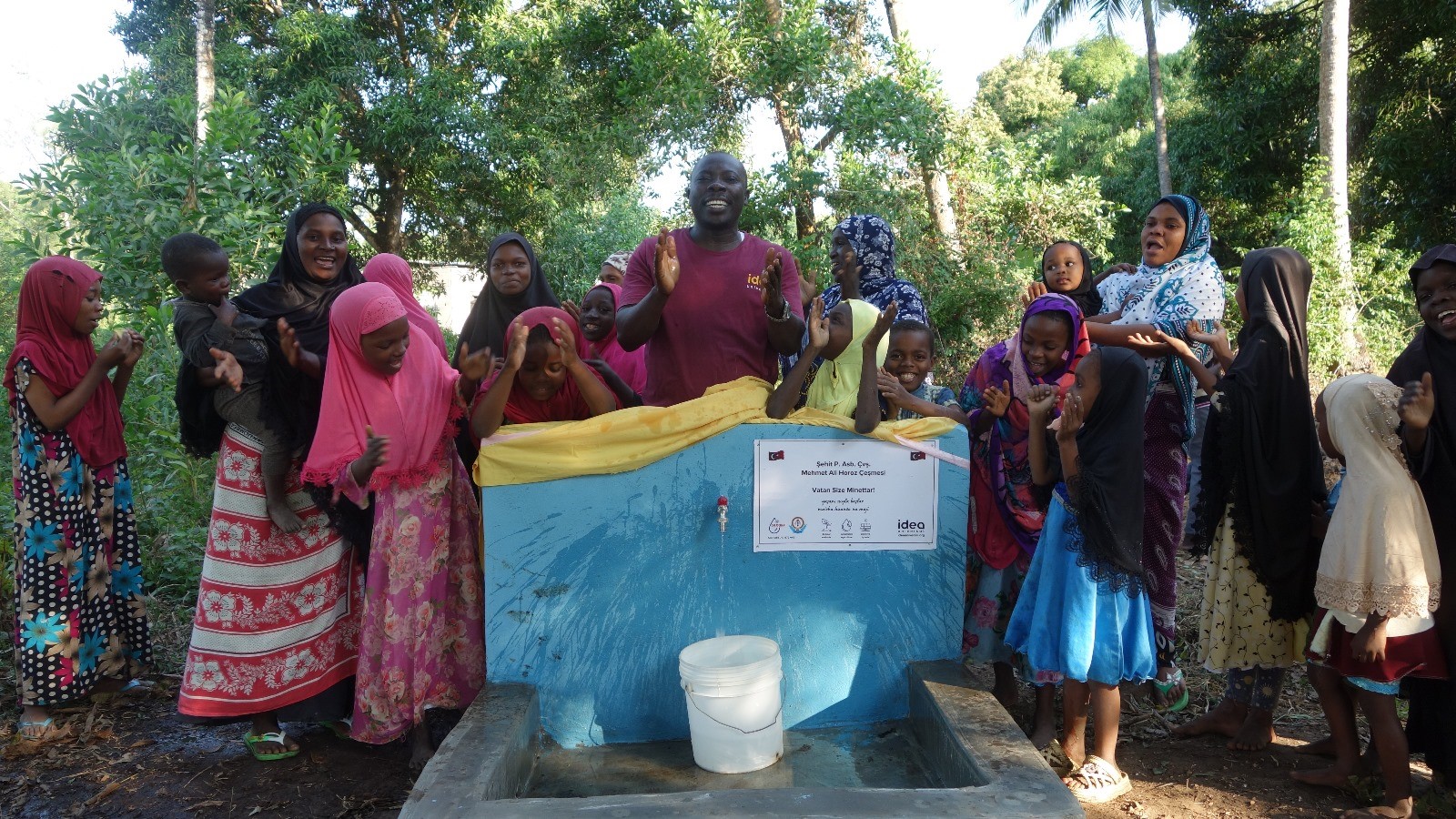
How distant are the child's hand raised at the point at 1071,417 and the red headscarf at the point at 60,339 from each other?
12.5 feet

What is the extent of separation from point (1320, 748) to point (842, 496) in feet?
6.67

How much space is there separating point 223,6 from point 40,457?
13933mm

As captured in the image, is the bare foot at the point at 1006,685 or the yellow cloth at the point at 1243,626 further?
the bare foot at the point at 1006,685

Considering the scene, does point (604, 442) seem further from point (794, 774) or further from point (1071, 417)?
point (1071, 417)

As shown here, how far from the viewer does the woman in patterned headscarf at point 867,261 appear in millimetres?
3904

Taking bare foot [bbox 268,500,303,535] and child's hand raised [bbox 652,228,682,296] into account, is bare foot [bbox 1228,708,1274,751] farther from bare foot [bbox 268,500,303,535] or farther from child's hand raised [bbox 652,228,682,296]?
bare foot [bbox 268,500,303,535]

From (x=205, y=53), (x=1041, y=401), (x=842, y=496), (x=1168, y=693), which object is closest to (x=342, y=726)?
(x=842, y=496)

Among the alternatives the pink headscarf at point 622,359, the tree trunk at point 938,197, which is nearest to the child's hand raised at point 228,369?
the pink headscarf at point 622,359

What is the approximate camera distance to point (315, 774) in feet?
11.0

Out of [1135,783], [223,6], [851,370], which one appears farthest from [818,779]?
[223,6]

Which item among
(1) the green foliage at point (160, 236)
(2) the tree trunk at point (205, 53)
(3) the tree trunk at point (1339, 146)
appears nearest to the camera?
(1) the green foliage at point (160, 236)

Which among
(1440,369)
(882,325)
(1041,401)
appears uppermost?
(882,325)

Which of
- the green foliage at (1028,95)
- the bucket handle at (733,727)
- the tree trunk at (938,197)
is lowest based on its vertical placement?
the bucket handle at (733,727)

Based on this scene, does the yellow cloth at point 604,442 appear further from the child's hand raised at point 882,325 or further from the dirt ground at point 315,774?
the dirt ground at point 315,774
